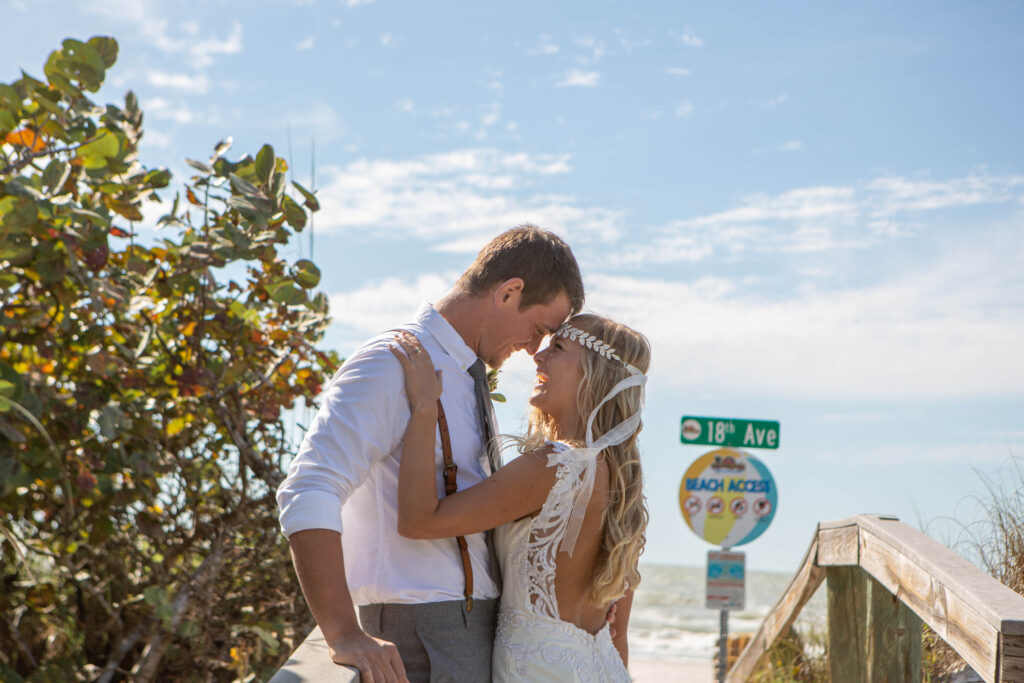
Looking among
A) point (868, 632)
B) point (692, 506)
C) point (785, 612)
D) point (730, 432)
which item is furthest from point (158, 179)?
point (692, 506)

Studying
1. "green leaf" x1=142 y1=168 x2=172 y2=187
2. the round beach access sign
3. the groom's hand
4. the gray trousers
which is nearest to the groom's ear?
the gray trousers

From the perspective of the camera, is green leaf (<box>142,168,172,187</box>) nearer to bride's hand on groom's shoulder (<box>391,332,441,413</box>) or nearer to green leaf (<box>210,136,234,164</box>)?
green leaf (<box>210,136,234,164</box>)

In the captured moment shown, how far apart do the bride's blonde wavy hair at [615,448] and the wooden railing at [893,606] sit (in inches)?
30.1

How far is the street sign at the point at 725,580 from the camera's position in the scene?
24.0 feet

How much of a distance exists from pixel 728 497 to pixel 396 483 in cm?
577

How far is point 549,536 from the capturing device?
2.41 metres

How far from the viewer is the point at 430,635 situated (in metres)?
2.03

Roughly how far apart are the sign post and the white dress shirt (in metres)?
5.31

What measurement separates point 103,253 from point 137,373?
0.60 metres

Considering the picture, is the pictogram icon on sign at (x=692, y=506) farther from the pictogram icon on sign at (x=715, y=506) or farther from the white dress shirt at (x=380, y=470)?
the white dress shirt at (x=380, y=470)

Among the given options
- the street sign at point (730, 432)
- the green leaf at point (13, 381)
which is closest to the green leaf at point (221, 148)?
the green leaf at point (13, 381)

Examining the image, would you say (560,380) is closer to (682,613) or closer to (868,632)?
(868,632)

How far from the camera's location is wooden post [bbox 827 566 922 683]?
10.2ft

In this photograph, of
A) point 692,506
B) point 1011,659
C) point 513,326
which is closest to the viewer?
point 1011,659
